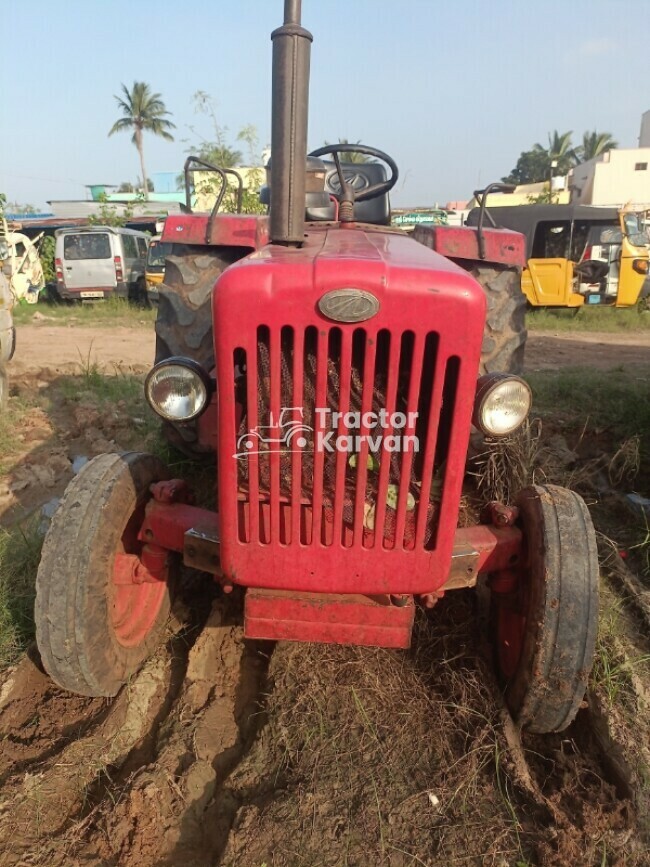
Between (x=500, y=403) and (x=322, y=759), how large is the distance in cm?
126

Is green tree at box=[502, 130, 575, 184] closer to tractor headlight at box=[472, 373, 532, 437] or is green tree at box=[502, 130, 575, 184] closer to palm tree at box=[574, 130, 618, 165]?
palm tree at box=[574, 130, 618, 165]

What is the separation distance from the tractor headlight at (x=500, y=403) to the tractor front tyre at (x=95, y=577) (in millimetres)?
1243

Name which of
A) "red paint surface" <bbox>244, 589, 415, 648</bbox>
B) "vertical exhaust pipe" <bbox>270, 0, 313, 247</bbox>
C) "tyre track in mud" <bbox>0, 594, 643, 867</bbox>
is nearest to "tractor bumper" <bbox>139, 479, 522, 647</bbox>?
"red paint surface" <bbox>244, 589, 415, 648</bbox>

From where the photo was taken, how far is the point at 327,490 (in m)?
1.93

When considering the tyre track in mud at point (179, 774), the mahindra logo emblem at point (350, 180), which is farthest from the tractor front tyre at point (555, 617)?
the mahindra logo emblem at point (350, 180)

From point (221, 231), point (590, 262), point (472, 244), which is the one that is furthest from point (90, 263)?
point (472, 244)

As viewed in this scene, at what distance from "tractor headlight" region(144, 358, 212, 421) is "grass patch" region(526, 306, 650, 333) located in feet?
29.7

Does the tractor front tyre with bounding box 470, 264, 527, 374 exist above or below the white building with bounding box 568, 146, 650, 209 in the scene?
below

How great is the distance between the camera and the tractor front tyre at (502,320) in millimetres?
3227

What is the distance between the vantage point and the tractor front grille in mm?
1744

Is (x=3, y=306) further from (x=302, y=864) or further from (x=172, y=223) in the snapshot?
(x=302, y=864)

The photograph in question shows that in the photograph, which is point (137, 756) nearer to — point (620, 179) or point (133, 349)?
point (133, 349)

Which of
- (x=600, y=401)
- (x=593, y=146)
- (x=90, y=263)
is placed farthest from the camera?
(x=593, y=146)

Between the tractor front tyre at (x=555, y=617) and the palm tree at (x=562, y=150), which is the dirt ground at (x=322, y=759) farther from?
the palm tree at (x=562, y=150)
